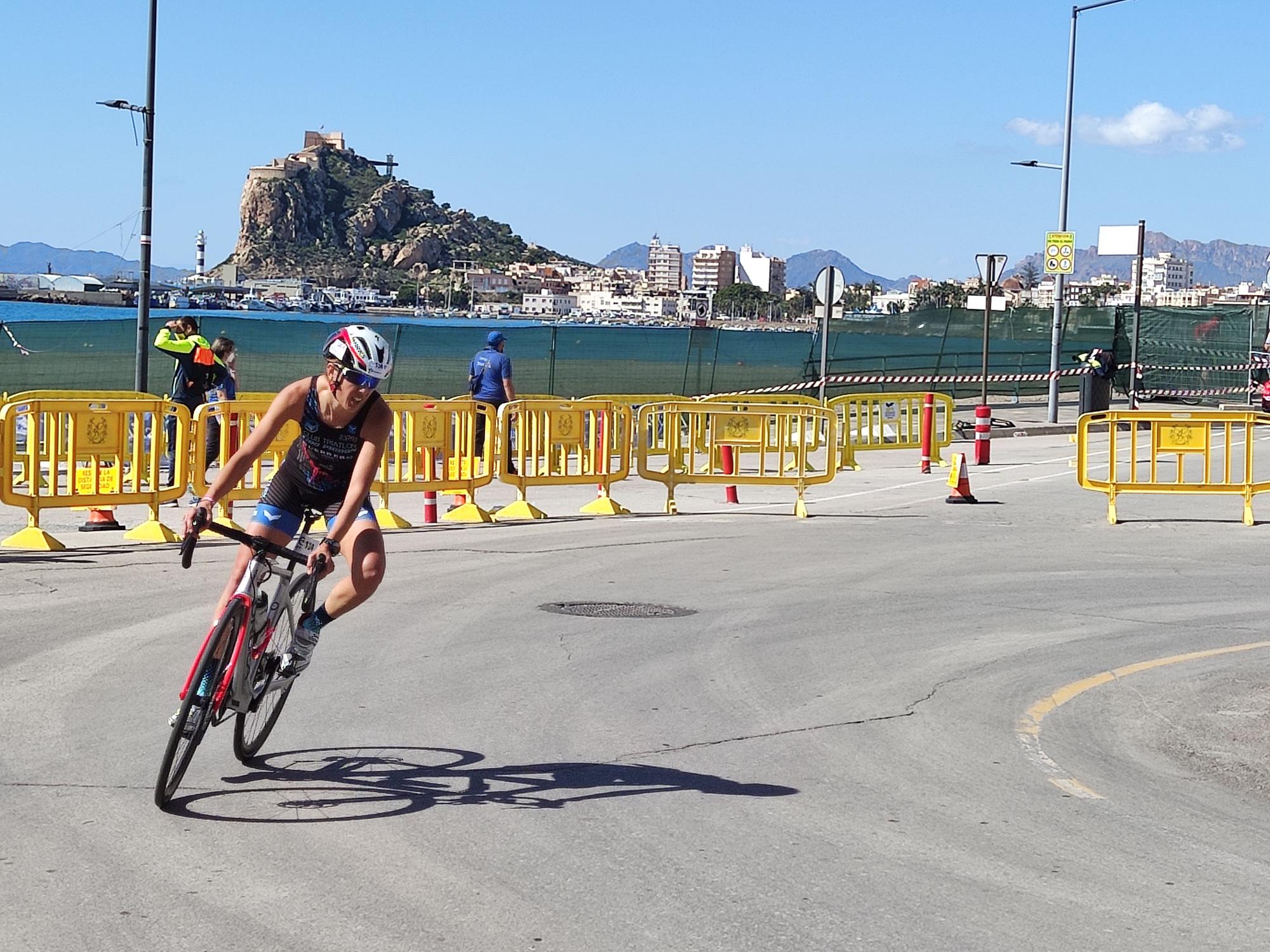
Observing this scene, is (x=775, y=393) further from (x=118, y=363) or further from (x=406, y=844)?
(x=406, y=844)

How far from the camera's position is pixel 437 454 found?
57.7ft

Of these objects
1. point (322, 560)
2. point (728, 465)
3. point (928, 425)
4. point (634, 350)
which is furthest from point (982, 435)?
point (322, 560)

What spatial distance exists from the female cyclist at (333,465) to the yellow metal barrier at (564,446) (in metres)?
10.3

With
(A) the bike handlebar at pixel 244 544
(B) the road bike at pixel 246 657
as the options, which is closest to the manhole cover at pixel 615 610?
(B) the road bike at pixel 246 657


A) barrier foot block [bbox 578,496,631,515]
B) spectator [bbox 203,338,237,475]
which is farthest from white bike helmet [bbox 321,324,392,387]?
spectator [bbox 203,338,237,475]

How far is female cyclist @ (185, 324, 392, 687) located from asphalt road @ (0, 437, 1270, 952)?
0.80 metres

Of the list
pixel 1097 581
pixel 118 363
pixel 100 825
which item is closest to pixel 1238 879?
pixel 100 825

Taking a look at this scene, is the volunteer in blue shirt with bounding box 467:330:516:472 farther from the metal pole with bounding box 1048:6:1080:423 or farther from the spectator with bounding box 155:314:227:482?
the metal pole with bounding box 1048:6:1080:423

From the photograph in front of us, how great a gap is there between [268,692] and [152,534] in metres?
8.45

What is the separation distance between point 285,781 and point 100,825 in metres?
0.93

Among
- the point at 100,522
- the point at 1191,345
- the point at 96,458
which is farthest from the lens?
the point at 1191,345

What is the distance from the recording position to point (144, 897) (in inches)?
210

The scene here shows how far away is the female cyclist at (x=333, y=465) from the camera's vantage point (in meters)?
6.89

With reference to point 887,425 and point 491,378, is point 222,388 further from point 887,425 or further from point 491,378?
point 887,425
